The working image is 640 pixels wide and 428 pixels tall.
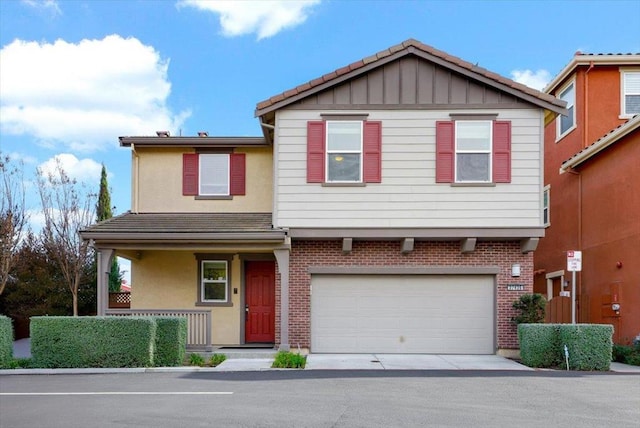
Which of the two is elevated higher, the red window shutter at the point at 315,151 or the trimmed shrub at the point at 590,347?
the red window shutter at the point at 315,151

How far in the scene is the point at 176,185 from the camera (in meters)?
16.1

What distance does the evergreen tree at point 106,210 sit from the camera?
21.7 metres

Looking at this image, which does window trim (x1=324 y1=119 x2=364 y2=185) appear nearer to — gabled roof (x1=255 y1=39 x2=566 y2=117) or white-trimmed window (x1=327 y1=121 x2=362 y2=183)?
white-trimmed window (x1=327 y1=121 x2=362 y2=183)

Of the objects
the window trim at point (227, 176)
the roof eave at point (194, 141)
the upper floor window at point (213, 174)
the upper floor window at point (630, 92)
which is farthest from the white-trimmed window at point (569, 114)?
the window trim at point (227, 176)

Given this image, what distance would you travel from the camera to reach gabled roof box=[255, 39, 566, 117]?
13.9 m

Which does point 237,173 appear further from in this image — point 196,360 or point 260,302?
point 196,360

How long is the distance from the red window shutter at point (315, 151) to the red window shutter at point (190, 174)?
3.69 m

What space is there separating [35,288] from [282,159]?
413 inches

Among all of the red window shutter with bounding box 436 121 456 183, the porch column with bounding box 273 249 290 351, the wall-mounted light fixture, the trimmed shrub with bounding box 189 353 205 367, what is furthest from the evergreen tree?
the wall-mounted light fixture

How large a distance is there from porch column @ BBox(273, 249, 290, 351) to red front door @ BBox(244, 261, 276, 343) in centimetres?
158

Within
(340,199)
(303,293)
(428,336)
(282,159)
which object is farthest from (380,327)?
(282,159)

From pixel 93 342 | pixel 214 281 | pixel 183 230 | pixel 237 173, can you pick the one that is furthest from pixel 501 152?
pixel 93 342

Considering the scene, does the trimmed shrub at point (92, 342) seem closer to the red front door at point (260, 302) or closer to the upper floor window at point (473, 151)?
the red front door at point (260, 302)

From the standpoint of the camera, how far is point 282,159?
14141mm
